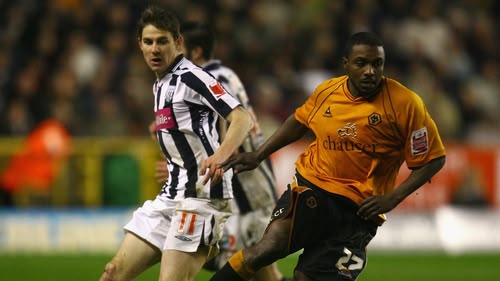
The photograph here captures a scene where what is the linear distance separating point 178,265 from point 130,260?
31 centimetres

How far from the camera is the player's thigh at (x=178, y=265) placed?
5.93 m

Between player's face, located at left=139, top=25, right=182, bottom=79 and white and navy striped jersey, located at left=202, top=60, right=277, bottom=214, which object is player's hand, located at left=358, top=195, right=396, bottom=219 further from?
white and navy striped jersey, located at left=202, top=60, right=277, bottom=214

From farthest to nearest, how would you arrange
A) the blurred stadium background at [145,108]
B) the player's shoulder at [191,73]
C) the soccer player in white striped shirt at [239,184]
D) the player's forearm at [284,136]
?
the blurred stadium background at [145,108]
the soccer player in white striped shirt at [239,184]
the player's forearm at [284,136]
the player's shoulder at [191,73]

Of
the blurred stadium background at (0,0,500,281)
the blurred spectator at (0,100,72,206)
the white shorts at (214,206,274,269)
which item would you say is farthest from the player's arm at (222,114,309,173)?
the blurred spectator at (0,100,72,206)

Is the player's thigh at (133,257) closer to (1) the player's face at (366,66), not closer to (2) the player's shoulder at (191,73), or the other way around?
(2) the player's shoulder at (191,73)

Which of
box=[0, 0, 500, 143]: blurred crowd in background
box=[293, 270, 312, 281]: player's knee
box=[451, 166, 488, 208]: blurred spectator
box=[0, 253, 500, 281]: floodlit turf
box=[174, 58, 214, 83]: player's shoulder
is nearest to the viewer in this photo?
box=[293, 270, 312, 281]: player's knee

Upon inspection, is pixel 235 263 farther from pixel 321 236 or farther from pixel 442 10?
pixel 442 10

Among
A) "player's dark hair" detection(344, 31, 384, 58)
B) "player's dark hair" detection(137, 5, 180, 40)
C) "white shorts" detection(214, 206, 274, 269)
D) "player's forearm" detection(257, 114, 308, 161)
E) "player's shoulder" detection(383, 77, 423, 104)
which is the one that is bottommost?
"white shorts" detection(214, 206, 274, 269)

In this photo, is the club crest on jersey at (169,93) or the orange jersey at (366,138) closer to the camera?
the orange jersey at (366,138)

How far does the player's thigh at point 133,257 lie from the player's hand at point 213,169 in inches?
23.9

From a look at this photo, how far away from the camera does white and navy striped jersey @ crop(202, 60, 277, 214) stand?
782 centimetres

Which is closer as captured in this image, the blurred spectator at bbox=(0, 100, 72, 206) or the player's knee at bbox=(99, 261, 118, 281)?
the player's knee at bbox=(99, 261, 118, 281)

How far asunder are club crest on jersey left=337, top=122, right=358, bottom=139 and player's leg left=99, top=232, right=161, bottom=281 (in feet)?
4.24

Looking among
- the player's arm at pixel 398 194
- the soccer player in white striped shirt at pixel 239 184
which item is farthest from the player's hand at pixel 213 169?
the soccer player in white striped shirt at pixel 239 184
